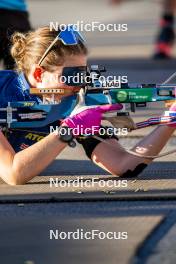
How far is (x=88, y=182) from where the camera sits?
20.9ft

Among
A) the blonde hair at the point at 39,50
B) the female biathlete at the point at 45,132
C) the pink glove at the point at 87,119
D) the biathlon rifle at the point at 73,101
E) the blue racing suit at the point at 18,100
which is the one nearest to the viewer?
the pink glove at the point at 87,119

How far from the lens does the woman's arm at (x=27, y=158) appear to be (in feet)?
19.7

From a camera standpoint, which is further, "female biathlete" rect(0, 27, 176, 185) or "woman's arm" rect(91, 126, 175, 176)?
A: "woman's arm" rect(91, 126, 175, 176)

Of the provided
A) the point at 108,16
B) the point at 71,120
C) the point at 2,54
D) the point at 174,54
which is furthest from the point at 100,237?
the point at 108,16

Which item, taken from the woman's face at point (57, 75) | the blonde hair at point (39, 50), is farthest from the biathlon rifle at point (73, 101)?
the blonde hair at point (39, 50)

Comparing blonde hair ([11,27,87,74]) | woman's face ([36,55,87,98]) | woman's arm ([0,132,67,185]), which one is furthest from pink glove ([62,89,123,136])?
blonde hair ([11,27,87,74])

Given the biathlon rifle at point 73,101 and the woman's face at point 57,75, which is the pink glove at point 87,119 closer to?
the biathlon rifle at point 73,101

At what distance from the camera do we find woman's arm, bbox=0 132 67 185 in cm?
602

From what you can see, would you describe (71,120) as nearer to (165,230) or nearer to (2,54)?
(165,230)

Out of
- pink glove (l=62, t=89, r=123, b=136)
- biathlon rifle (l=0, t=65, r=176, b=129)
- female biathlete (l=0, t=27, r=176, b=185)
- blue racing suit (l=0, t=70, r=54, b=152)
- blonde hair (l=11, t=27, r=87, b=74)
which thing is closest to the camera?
pink glove (l=62, t=89, r=123, b=136)

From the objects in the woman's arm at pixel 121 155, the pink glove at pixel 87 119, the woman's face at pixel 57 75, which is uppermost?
the woman's face at pixel 57 75

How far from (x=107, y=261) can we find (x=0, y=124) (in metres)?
1.73

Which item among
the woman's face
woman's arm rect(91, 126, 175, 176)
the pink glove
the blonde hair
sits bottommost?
woman's arm rect(91, 126, 175, 176)

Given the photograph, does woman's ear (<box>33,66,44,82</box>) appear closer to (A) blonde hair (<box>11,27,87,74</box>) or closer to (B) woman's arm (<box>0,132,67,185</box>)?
(A) blonde hair (<box>11,27,87,74</box>)
